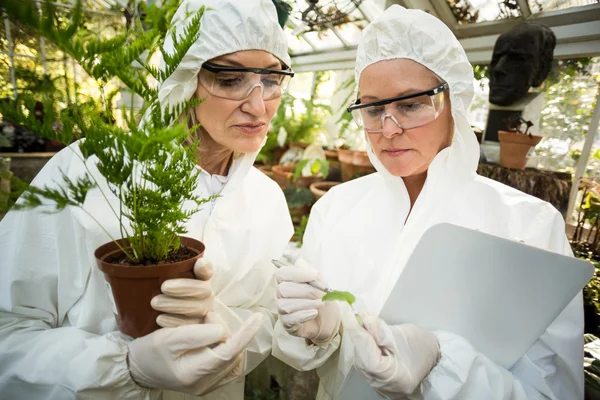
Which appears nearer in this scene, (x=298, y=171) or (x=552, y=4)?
(x=552, y=4)

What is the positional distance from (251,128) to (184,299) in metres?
0.62

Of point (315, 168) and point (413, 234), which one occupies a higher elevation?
point (315, 168)

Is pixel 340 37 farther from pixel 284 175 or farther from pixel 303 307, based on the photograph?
pixel 303 307

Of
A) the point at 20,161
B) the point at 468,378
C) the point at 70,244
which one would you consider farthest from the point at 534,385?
the point at 20,161

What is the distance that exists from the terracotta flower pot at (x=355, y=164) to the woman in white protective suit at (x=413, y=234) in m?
1.38

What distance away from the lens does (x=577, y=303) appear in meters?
0.96

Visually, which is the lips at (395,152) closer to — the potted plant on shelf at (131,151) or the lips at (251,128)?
the lips at (251,128)

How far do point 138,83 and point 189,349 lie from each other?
62cm

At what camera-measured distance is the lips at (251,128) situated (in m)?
1.11

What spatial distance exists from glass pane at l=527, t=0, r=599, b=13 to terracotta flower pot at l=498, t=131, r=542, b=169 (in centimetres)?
113

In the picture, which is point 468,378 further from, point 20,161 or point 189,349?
point 20,161

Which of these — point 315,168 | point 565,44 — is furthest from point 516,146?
point 315,168

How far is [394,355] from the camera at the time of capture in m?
0.86

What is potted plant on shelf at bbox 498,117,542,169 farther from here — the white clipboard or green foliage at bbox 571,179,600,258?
the white clipboard
